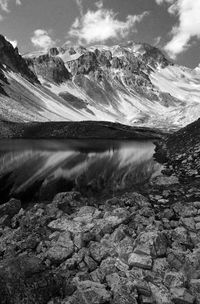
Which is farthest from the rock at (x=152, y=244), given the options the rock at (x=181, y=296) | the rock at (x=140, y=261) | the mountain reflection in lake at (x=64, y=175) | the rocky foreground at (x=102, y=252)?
the mountain reflection in lake at (x=64, y=175)

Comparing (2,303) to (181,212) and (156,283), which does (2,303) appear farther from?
(181,212)

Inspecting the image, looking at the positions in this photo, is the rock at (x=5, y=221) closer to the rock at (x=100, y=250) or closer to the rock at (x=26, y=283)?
the rock at (x=100, y=250)

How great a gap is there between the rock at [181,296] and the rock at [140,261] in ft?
8.24

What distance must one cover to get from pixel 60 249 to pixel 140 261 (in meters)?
5.63

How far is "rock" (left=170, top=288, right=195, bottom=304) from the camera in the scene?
67.5ft

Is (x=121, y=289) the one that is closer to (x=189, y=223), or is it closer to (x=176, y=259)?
(x=176, y=259)

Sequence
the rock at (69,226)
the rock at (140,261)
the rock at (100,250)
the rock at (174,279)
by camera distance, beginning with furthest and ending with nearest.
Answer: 1. the rock at (69,226)
2. the rock at (100,250)
3. the rock at (140,261)
4. the rock at (174,279)

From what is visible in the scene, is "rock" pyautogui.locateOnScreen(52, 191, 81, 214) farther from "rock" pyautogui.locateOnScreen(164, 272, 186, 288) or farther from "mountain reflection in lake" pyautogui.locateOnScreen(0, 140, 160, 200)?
"rock" pyautogui.locateOnScreen(164, 272, 186, 288)

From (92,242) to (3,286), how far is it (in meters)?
8.13

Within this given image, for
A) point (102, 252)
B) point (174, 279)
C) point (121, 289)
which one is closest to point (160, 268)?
point (174, 279)

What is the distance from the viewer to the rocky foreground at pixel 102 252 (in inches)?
821

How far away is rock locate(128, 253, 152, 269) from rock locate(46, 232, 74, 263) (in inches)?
168

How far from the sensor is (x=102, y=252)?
25.3 meters

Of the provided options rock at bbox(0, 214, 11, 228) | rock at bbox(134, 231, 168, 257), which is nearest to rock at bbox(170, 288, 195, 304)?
rock at bbox(134, 231, 168, 257)
